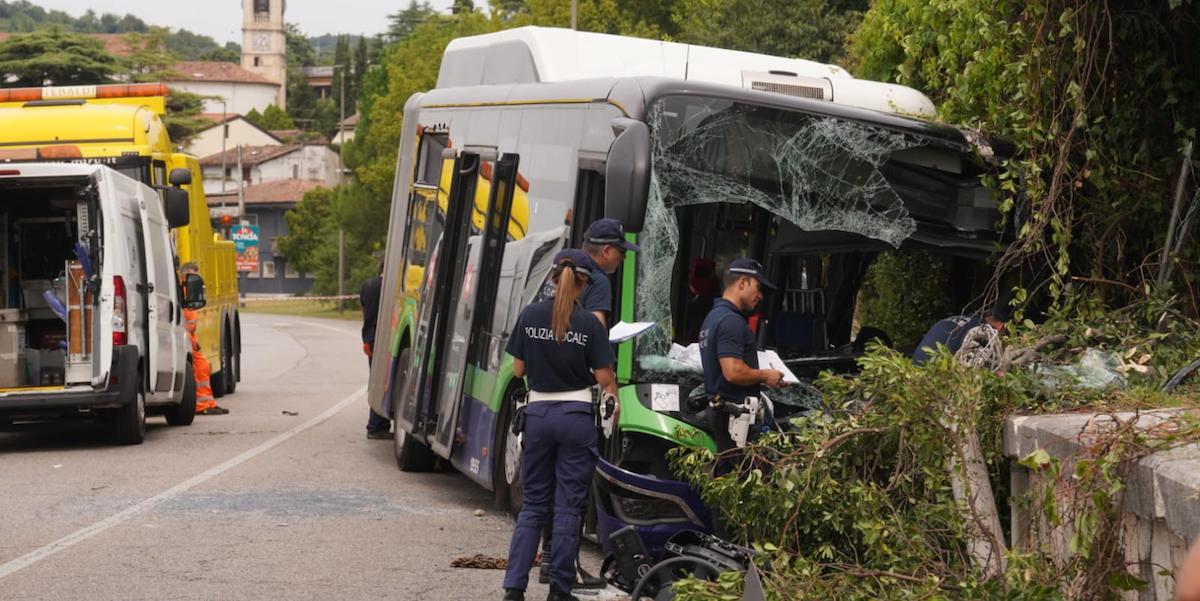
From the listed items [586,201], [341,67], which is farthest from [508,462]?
[341,67]

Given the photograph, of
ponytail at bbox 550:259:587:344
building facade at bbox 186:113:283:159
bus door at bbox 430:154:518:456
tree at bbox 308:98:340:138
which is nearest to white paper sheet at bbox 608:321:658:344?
ponytail at bbox 550:259:587:344

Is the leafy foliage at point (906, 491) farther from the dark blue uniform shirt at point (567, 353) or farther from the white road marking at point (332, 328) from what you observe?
the white road marking at point (332, 328)

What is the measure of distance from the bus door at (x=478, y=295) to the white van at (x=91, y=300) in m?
4.49

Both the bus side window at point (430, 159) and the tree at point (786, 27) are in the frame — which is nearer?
the bus side window at point (430, 159)

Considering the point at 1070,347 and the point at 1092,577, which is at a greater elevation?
the point at 1070,347

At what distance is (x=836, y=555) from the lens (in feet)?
23.0

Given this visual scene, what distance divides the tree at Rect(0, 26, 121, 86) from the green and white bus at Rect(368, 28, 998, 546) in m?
58.6

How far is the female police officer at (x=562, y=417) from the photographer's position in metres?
7.68

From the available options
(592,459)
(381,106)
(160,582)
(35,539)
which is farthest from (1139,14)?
(381,106)

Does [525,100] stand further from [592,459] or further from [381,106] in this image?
[381,106]

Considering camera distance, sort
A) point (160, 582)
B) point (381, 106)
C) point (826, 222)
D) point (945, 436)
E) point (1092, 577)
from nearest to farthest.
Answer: point (1092, 577) < point (945, 436) < point (160, 582) < point (826, 222) < point (381, 106)

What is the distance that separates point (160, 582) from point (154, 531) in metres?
1.76

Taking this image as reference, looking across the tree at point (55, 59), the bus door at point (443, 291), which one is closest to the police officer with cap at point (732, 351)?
the bus door at point (443, 291)

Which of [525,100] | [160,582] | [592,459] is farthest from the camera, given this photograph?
[525,100]
